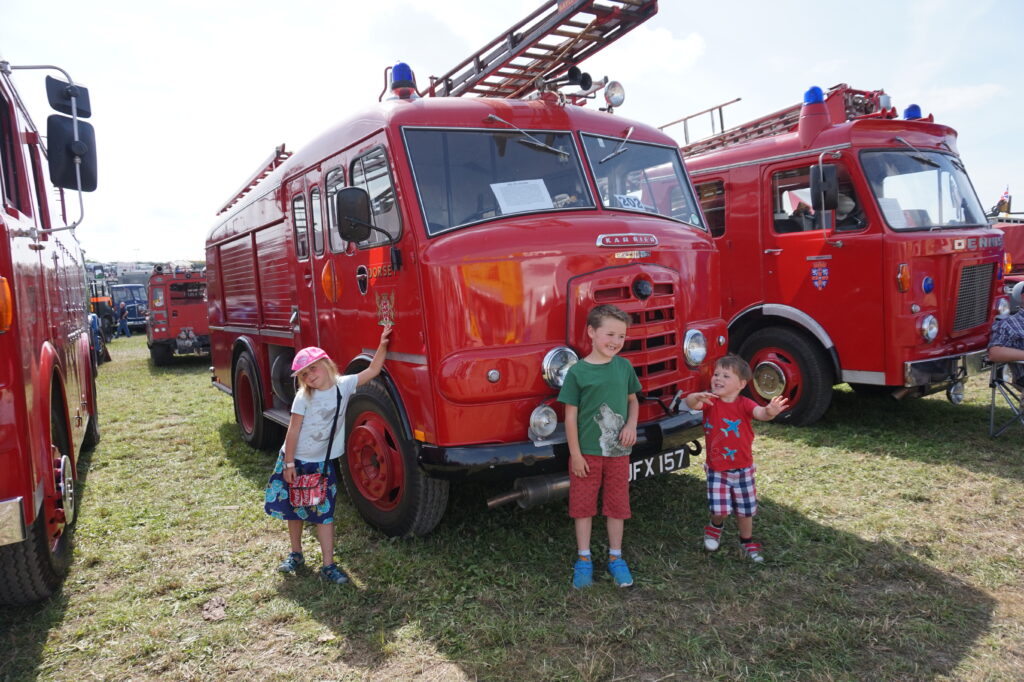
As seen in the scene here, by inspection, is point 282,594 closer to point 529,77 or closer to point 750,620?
point 750,620

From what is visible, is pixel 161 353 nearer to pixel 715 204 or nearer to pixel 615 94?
pixel 715 204

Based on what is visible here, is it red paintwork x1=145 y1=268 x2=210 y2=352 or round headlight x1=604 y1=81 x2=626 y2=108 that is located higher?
round headlight x1=604 y1=81 x2=626 y2=108

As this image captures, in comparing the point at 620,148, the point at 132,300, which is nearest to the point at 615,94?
the point at 620,148

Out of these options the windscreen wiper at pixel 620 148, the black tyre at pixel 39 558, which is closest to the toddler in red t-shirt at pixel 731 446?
the windscreen wiper at pixel 620 148

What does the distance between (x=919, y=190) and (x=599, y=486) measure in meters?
4.60

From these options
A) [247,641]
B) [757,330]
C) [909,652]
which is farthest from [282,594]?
[757,330]

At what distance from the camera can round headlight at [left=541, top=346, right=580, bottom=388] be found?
3.59 m

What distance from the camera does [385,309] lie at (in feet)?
Answer: 13.2

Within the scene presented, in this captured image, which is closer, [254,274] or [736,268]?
[254,274]

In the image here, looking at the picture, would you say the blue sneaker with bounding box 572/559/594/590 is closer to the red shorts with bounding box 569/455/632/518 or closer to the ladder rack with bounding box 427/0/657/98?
the red shorts with bounding box 569/455/632/518

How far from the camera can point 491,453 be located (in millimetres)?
3482

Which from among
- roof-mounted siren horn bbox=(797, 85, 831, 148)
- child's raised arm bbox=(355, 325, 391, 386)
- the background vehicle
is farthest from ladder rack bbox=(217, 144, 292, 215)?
the background vehicle

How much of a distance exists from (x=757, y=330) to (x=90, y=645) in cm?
609

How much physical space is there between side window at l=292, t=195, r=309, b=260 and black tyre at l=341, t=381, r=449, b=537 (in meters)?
1.47
